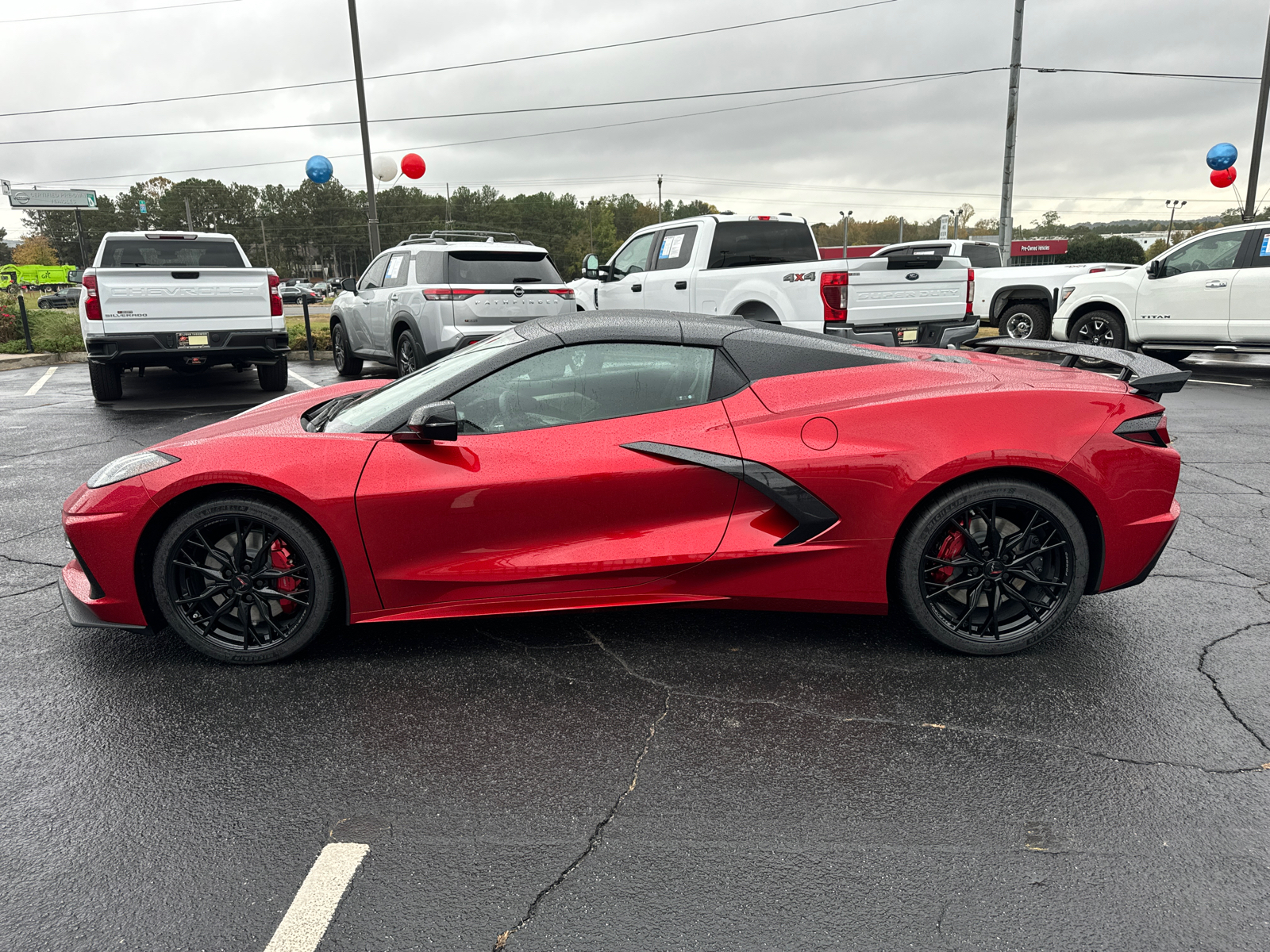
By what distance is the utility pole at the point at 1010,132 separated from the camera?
19.2 m

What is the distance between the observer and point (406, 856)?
2.33m

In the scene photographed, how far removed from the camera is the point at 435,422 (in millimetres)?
3244

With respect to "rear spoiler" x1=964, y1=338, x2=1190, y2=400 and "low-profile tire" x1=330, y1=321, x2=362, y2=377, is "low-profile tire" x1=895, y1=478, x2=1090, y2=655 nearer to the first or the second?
"rear spoiler" x1=964, y1=338, x2=1190, y2=400

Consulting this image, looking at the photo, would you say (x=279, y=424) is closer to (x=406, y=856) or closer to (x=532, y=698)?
(x=532, y=698)

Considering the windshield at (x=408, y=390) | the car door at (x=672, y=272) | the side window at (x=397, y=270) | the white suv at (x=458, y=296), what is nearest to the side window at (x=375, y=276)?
the side window at (x=397, y=270)

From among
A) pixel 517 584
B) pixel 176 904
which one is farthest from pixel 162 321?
pixel 176 904

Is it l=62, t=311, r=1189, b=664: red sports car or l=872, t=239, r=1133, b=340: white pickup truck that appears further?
l=872, t=239, r=1133, b=340: white pickup truck

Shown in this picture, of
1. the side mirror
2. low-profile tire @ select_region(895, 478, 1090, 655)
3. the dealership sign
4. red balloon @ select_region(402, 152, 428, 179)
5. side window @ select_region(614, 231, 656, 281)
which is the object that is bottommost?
low-profile tire @ select_region(895, 478, 1090, 655)

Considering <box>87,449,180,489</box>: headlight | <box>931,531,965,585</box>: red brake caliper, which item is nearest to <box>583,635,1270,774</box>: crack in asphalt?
<box>931,531,965,585</box>: red brake caliper

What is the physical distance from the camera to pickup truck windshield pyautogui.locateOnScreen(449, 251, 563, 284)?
995 cm

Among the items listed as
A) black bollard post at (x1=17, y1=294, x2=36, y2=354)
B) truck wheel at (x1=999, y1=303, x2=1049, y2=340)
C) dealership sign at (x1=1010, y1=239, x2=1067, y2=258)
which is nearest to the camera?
truck wheel at (x1=999, y1=303, x2=1049, y2=340)

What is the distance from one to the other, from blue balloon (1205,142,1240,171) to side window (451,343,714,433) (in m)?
24.1

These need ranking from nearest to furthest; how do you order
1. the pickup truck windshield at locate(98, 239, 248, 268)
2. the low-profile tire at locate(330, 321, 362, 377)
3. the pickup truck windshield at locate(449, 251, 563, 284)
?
the pickup truck windshield at locate(449, 251, 563, 284) → the pickup truck windshield at locate(98, 239, 248, 268) → the low-profile tire at locate(330, 321, 362, 377)

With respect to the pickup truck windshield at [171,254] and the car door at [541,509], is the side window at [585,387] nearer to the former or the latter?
the car door at [541,509]
